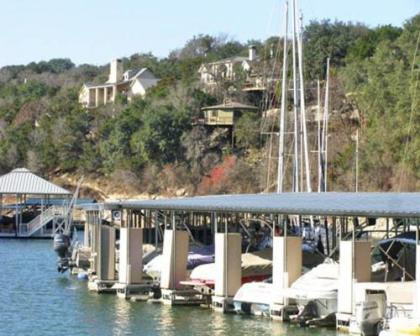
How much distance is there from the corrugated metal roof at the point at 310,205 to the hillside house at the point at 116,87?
10868cm

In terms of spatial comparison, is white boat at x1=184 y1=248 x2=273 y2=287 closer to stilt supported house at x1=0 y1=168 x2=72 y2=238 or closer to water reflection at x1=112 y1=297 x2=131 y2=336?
water reflection at x1=112 y1=297 x2=131 y2=336

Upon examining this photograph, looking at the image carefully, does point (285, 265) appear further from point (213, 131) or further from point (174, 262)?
point (213, 131)

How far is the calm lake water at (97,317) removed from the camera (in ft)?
124

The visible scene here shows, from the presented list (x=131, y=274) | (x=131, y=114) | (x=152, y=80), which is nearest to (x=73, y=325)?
(x=131, y=274)

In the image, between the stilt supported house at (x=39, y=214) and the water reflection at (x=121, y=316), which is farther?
the stilt supported house at (x=39, y=214)

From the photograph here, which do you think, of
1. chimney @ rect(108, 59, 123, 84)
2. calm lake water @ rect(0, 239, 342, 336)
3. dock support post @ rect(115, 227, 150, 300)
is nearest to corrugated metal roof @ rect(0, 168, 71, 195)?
calm lake water @ rect(0, 239, 342, 336)

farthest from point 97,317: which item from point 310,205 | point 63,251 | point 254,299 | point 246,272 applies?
point 63,251

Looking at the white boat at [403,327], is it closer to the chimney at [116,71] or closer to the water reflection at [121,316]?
the water reflection at [121,316]

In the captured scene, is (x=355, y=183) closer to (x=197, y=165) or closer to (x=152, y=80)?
(x=197, y=165)

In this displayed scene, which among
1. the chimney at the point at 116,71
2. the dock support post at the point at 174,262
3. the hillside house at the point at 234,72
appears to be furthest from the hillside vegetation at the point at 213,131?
the dock support post at the point at 174,262

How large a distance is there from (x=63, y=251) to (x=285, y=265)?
2484cm

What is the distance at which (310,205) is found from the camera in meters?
39.3

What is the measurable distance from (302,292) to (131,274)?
9847 millimetres

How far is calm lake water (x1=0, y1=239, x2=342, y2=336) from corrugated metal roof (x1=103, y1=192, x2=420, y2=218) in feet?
11.0
